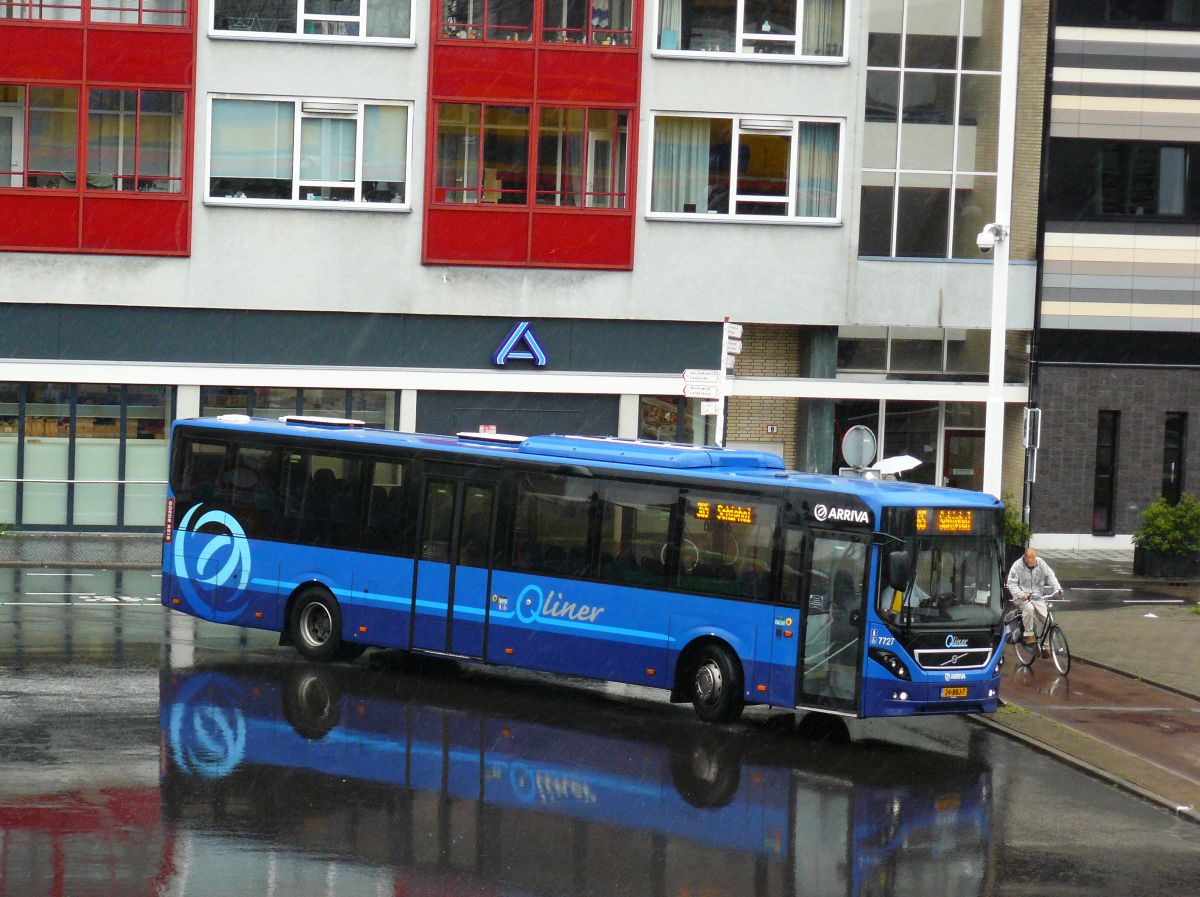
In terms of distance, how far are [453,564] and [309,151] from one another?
16585mm

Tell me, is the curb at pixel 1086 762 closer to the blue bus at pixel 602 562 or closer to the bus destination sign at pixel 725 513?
the blue bus at pixel 602 562

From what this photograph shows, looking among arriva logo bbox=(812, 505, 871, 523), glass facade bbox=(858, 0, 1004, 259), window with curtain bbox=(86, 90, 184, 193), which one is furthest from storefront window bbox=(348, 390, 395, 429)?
arriva logo bbox=(812, 505, 871, 523)

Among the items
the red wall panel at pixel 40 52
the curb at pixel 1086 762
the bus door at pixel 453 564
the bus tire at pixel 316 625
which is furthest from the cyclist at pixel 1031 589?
the red wall panel at pixel 40 52

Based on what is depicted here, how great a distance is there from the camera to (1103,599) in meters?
28.5

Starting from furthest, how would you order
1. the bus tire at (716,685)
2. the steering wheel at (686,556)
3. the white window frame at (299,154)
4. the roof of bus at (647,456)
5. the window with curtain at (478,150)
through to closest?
1. the window with curtain at (478,150)
2. the white window frame at (299,154)
3. the steering wheel at (686,556)
4. the bus tire at (716,685)
5. the roof of bus at (647,456)

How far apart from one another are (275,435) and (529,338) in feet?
46.2

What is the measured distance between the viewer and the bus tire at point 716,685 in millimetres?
16828

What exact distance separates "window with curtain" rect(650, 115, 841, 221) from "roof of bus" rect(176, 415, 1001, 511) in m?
15.0

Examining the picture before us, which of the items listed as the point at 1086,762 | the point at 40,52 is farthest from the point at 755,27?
the point at 1086,762

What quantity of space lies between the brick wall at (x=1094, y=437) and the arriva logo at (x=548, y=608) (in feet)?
63.2

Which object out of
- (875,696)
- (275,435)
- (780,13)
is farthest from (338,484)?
(780,13)

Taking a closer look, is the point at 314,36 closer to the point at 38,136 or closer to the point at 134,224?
the point at 134,224

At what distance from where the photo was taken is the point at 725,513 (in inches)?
671

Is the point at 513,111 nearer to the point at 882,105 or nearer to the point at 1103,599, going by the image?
the point at 882,105
